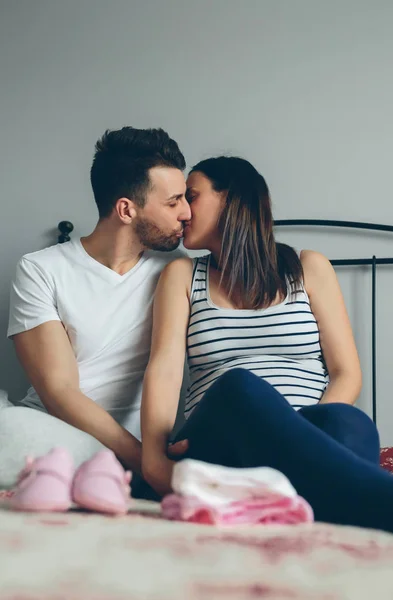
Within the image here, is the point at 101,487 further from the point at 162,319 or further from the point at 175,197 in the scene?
the point at 175,197

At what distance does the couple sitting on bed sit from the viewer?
1462 millimetres

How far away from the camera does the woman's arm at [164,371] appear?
4.45ft

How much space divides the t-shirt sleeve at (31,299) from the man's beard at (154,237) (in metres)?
0.27

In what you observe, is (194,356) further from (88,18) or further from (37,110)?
(88,18)

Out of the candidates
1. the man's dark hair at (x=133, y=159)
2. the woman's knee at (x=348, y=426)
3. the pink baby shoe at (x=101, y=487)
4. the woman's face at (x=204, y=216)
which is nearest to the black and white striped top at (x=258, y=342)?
the woman's face at (x=204, y=216)

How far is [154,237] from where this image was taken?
1.87m

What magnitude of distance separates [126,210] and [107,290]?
0.73ft

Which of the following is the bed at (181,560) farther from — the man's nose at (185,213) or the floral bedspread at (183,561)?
the man's nose at (185,213)

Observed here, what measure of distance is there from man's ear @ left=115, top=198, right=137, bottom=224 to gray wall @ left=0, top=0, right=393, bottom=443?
0.36 meters

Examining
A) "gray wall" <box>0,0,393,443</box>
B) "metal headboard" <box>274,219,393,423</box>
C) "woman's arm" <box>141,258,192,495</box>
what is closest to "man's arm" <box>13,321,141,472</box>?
"woman's arm" <box>141,258,192,495</box>

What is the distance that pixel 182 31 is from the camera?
220cm

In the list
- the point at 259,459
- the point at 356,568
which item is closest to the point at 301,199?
the point at 259,459

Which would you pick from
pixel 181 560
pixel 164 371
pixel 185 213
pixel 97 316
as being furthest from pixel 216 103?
pixel 181 560

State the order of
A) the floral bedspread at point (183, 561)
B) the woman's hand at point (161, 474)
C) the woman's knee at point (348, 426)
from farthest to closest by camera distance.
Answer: the woman's hand at point (161, 474) < the woman's knee at point (348, 426) < the floral bedspread at point (183, 561)
